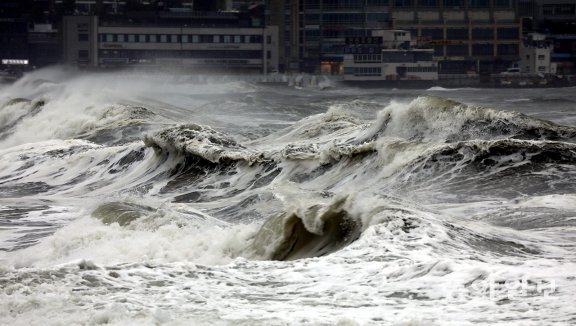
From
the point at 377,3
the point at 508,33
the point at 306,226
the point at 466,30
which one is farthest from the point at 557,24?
the point at 306,226

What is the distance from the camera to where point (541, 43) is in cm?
13400

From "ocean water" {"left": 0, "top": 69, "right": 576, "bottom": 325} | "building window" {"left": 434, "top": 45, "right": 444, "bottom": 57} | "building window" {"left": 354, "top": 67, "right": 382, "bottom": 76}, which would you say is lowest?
"building window" {"left": 354, "top": 67, "right": 382, "bottom": 76}

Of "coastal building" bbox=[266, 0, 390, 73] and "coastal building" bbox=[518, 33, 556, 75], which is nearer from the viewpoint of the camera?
"coastal building" bbox=[518, 33, 556, 75]

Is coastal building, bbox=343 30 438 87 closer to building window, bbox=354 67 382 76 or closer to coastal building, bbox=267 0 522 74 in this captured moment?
building window, bbox=354 67 382 76

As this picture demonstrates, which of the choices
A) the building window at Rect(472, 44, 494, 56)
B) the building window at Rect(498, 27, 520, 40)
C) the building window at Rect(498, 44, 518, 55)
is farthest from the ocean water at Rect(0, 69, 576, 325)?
the building window at Rect(498, 27, 520, 40)

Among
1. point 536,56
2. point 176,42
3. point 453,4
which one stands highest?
point 453,4

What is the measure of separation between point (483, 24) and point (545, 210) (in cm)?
12232

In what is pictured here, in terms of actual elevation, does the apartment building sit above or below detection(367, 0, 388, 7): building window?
below

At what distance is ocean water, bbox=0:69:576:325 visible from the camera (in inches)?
478

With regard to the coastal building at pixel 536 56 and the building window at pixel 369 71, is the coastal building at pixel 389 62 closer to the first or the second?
the building window at pixel 369 71

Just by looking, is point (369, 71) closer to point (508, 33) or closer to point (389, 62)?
point (389, 62)

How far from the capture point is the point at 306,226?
1627 centimetres

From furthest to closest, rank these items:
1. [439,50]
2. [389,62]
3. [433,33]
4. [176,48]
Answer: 1. [433,33]
2. [439,50]
3. [176,48]
4. [389,62]

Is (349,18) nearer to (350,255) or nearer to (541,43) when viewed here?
(541,43)
